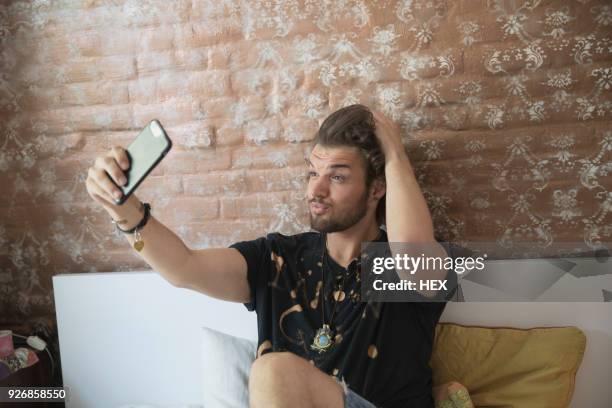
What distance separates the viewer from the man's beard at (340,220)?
4.57 ft

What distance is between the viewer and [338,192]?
1389 mm

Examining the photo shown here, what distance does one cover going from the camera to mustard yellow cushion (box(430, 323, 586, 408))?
4.61ft

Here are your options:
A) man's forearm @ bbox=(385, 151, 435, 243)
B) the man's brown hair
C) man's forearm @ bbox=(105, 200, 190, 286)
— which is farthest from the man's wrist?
man's forearm @ bbox=(385, 151, 435, 243)

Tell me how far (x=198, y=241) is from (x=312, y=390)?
0.83 m

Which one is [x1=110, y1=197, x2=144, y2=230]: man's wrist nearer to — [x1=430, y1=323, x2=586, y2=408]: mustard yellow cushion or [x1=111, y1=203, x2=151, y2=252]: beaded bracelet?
[x1=111, y1=203, x2=151, y2=252]: beaded bracelet

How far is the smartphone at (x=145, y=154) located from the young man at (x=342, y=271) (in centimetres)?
17

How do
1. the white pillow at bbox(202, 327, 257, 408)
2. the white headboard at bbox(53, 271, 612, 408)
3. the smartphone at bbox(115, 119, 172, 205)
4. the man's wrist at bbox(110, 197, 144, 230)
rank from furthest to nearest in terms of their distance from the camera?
1. the white headboard at bbox(53, 271, 612, 408)
2. the white pillow at bbox(202, 327, 257, 408)
3. the man's wrist at bbox(110, 197, 144, 230)
4. the smartphone at bbox(115, 119, 172, 205)

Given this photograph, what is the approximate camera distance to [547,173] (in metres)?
1.57

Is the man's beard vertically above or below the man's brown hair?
below

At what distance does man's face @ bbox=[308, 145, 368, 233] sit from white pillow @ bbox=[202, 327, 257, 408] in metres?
0.52

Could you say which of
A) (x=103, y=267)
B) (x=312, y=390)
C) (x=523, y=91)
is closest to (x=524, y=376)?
(x=312, y=390)

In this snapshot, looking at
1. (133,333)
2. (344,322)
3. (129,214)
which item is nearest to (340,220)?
(344,322)

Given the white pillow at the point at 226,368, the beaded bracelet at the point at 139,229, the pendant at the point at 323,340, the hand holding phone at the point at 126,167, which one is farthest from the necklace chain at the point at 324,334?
the hand holding phone at the point at 126,167

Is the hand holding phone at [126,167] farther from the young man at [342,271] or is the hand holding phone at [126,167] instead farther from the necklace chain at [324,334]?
the necklace chain at [324,334]
